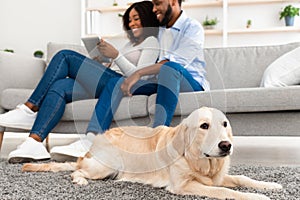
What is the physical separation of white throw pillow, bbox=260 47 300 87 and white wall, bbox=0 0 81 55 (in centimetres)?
316

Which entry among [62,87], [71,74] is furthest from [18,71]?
[62,87]

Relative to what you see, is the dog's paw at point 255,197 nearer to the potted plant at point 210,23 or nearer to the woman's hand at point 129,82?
the woman's hand at point 129,82

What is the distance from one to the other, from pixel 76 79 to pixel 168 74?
1.67 feet

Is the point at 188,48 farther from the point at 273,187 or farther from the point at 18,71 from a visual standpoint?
the point at 18,71

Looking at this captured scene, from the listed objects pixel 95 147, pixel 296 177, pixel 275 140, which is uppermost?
pixel 95 147

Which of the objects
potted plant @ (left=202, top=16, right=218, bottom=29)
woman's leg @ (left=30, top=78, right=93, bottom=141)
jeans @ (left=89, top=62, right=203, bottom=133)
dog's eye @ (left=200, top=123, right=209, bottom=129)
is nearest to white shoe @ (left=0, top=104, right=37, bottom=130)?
woman's leg @ (left=30, top=78, right=93, bottom=141)

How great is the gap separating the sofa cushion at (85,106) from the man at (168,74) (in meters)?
0.04

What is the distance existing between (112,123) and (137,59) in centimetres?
46

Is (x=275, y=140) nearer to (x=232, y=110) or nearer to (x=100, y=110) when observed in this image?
(x=232, y=110)

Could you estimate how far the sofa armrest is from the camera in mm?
3219

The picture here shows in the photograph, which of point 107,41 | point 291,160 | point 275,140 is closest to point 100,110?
point 107,41

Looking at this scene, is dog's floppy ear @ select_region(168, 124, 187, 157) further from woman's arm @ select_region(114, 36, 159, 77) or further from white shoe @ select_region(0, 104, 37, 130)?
white shoe @ select_region(0, 104, 37, 130)

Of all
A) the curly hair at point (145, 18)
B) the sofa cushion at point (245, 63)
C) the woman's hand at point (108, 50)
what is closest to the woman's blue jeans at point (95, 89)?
the woman's hand at point (108, 50)

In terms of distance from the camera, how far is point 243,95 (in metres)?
2.54
